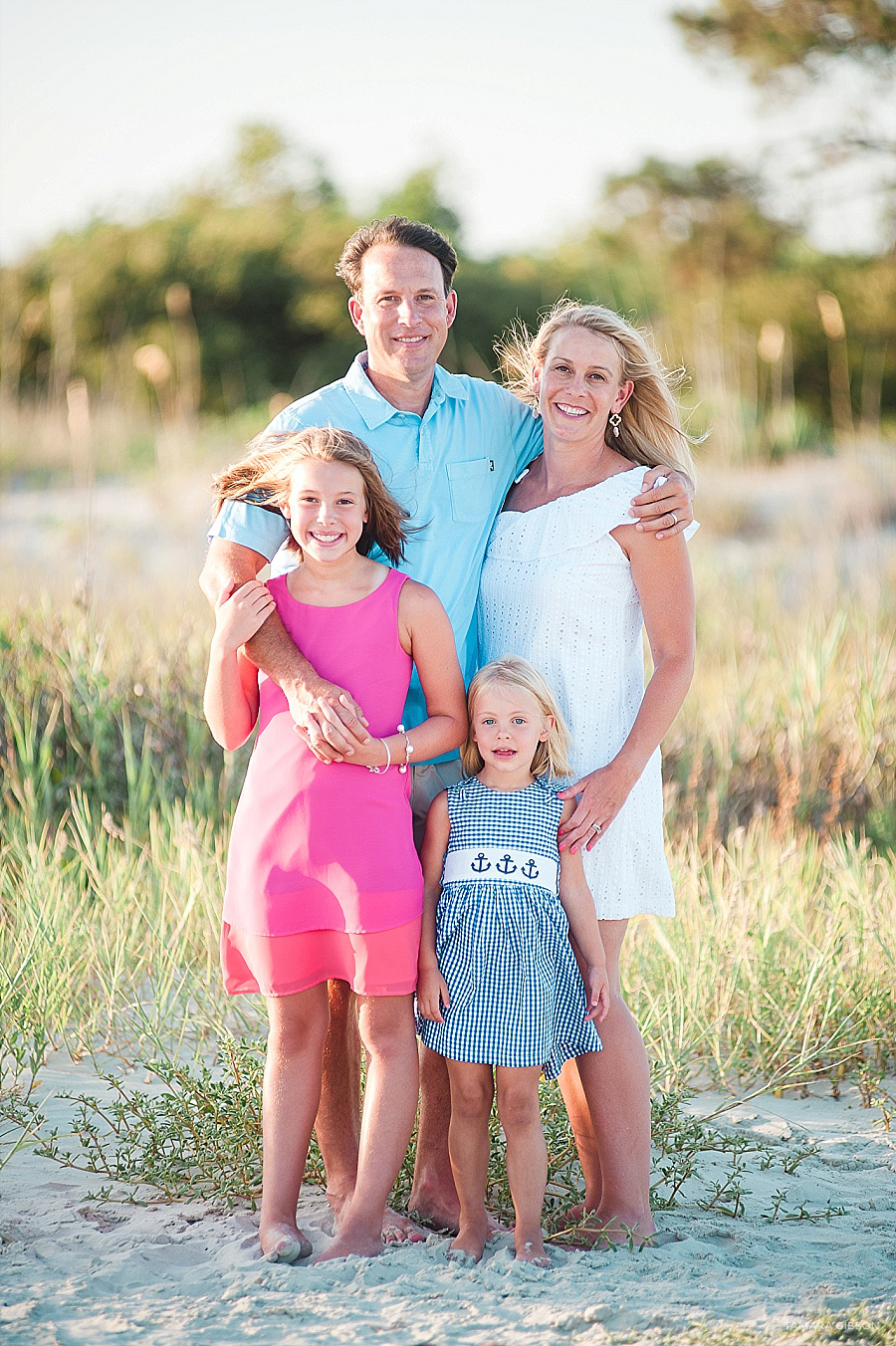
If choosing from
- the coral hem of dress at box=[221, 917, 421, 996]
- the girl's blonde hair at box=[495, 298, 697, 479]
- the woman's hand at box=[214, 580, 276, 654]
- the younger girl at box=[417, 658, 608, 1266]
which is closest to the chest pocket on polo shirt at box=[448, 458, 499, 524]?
the girl's blonde hair at box=[495, 298, 697, 479]

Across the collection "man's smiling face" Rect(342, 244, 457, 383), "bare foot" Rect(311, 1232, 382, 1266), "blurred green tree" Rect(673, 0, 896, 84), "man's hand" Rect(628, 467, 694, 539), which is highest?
"blurred green tree" Rect(673, 0, 896, 84)

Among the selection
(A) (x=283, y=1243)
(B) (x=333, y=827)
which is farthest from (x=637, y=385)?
(A) (x=283, y=1243)

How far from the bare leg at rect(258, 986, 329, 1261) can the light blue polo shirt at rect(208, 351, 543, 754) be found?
0.73 meters

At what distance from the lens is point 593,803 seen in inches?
118

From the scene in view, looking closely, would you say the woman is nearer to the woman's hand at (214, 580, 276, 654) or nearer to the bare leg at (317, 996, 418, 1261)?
the bare leg at (317, 996, 418, 1261)

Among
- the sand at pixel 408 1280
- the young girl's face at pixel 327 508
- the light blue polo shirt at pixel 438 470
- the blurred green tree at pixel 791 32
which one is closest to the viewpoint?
the sand at pixel 408 1280

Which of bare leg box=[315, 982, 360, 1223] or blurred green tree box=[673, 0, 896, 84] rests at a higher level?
blurred green tree box=[673, 0, 896, 84]

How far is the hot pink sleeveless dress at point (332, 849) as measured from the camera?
2791 mm

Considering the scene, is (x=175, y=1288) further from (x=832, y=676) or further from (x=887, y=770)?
(x=832, y=676)

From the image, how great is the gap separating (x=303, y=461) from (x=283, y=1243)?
5.48 feet

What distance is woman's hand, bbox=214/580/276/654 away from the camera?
9.39 feet

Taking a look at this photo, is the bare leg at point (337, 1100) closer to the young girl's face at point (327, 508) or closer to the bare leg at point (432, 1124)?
the bare leg at point (432, 1124)

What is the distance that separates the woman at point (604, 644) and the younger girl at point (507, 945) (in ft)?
0.35

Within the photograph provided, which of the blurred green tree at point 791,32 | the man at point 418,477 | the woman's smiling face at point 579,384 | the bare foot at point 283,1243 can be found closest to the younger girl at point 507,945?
the man at point 418,477
